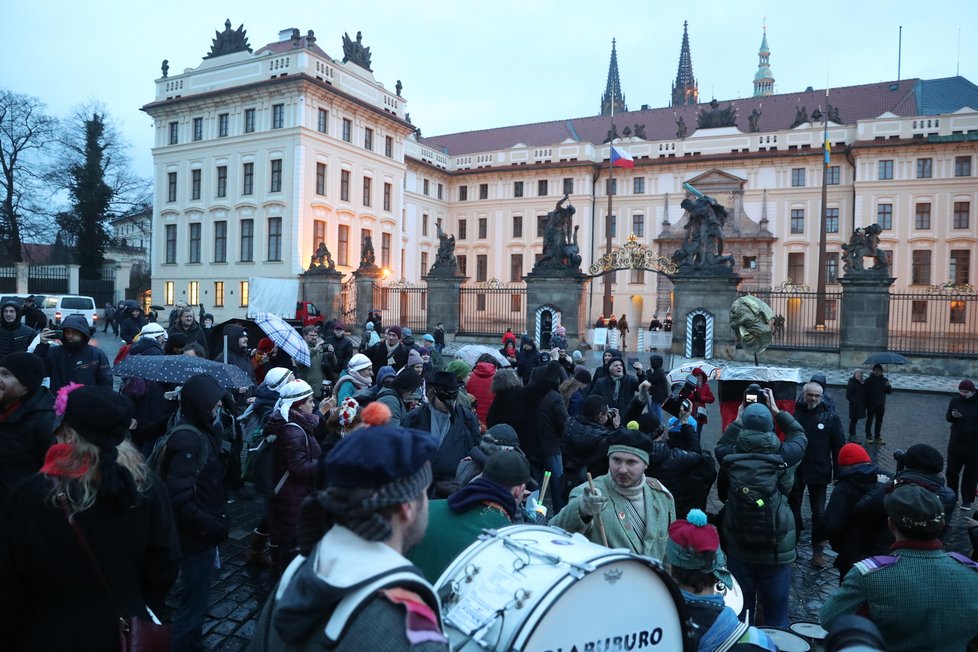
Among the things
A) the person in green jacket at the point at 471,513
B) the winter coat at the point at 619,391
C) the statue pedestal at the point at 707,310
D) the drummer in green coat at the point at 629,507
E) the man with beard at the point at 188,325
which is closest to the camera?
the person in green jacket at the point at 471,513

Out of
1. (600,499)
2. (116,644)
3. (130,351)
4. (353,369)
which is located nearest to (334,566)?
(116,644)

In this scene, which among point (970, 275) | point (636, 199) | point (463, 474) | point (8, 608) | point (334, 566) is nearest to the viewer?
point (334, 566)

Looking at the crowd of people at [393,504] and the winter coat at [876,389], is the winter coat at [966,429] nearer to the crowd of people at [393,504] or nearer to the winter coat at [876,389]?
the crowd of people at [393,504]

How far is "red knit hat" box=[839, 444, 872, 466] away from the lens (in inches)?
183

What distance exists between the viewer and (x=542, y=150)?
164ft

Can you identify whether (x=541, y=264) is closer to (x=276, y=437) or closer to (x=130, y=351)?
(x=130, y=351)

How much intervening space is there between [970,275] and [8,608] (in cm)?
4849

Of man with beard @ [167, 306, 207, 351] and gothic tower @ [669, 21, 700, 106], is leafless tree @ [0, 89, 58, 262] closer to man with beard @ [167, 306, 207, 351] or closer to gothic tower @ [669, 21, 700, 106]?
man with beard @ [167, 306, 207, 351]

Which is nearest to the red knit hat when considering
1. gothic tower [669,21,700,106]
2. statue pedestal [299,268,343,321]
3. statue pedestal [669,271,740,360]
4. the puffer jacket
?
the puffer jacket

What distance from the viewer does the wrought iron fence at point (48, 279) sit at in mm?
37119

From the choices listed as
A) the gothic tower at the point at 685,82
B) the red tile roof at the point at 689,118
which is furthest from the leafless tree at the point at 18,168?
the gothic tower at the point at 685,82

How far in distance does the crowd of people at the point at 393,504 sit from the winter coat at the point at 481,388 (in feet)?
3.14

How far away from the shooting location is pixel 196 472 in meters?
3.96

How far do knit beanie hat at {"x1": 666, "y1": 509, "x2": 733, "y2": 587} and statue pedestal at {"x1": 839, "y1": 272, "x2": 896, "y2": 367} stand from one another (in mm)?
19814
